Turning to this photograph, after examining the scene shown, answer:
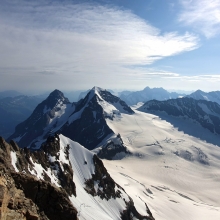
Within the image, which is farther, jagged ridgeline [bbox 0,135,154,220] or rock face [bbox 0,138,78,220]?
jagged ridgeline [bbox 0,135,154,220]

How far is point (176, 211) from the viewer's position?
379ft

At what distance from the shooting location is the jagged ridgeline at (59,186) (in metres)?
24.3

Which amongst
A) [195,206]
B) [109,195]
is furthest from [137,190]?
[109,195]

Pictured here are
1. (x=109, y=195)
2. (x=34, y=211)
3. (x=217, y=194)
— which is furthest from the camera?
(x=217, y=194)

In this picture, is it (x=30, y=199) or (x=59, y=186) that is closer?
(x=30, y=199)

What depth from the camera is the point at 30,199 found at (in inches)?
996

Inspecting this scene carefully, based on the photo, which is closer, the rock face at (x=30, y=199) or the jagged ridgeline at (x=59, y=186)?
the rock face at (x=30, y=199)

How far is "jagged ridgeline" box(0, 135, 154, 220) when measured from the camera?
24286 mm

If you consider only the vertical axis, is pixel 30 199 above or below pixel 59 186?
above

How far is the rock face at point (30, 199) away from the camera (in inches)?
829

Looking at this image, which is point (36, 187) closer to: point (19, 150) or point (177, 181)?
point (19, 150)

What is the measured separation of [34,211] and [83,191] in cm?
5446

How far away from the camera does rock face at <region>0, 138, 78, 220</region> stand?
21062 mm

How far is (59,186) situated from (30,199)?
4213 cm
